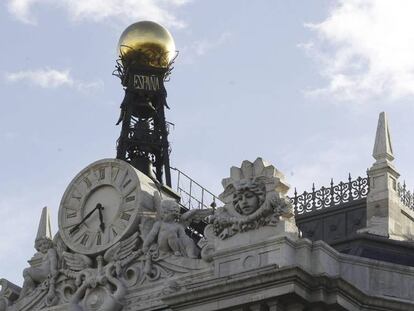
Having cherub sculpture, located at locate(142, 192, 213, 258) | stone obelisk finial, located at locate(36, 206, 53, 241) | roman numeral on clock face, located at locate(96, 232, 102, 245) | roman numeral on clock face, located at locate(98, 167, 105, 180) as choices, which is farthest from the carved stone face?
stone obelisk finial, located at locate(36, 206, 53, 241)

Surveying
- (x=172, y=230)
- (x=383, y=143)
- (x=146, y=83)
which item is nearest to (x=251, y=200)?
(x=172, y=230)

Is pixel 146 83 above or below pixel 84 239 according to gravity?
above

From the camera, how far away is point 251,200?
58750 mm

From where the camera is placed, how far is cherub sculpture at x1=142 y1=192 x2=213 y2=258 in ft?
200

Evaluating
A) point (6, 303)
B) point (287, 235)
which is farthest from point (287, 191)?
point (6, 303)

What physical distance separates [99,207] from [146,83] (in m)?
11.5

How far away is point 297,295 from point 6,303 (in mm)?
12752

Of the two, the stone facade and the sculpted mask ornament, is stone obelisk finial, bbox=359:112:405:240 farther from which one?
the sculpted mask ornament

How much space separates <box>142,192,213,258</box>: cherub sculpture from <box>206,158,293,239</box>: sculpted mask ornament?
172 centimetres

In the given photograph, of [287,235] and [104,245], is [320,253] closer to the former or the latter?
[287,235]

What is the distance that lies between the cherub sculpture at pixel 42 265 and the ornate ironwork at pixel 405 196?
12047mm

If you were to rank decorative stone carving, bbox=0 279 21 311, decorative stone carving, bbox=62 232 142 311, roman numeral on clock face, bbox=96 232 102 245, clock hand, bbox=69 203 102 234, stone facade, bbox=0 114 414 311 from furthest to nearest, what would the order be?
decorative stone carving, bbox=0 279 21 311, clock hand, bbox=69 203 102 234, roman numeral on clock face, bbox=96 232 102 245, decorative stone carving, bbox=62 232 142 311, stone facade, bbox=0 114 414 311

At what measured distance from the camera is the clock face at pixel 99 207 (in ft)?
204

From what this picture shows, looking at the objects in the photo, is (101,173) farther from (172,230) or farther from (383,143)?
(383,143)
